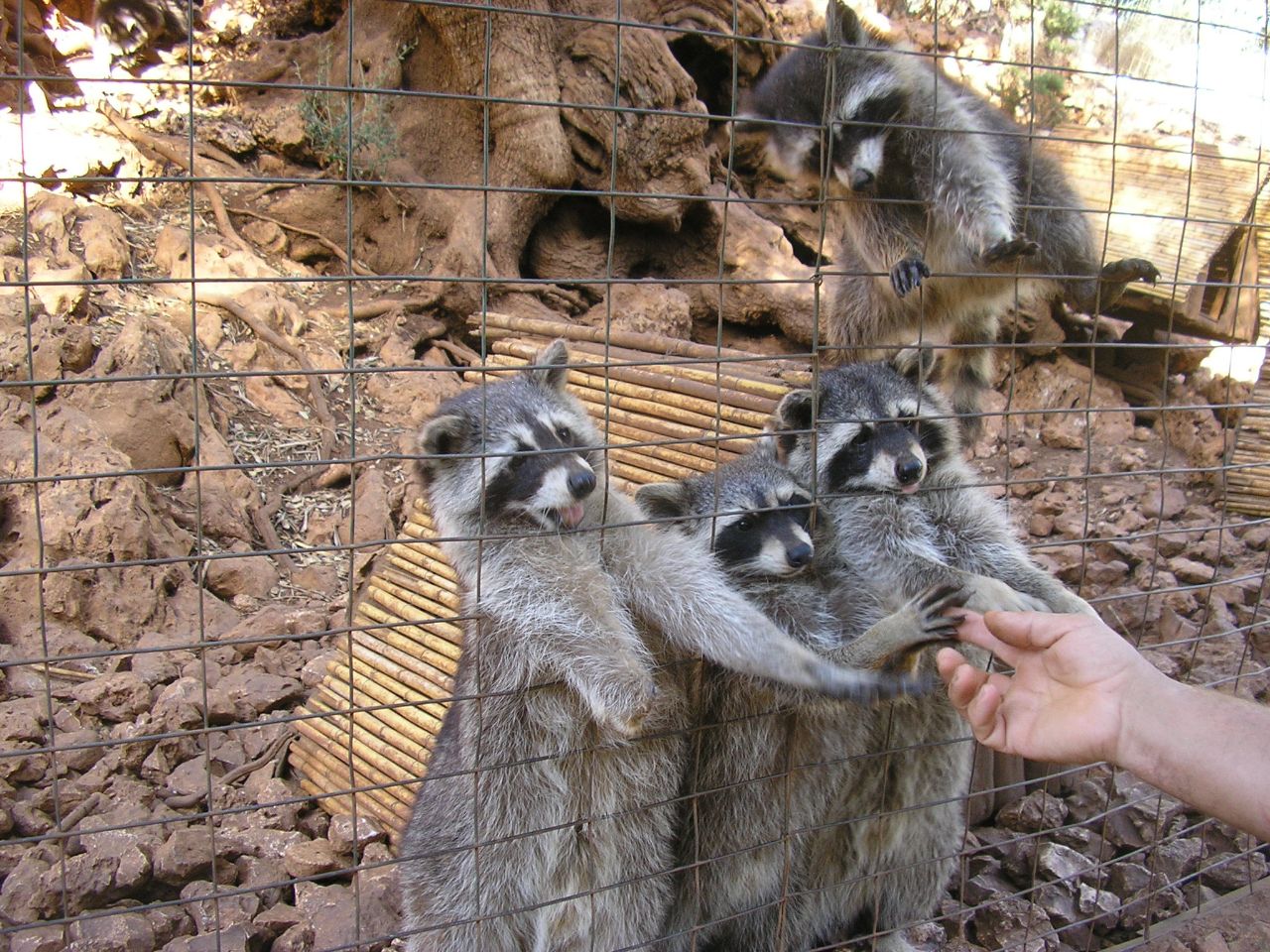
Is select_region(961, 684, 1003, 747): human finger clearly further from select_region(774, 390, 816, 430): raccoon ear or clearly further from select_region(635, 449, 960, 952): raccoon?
select_region(774, 390, 816, 430): raccoon ear

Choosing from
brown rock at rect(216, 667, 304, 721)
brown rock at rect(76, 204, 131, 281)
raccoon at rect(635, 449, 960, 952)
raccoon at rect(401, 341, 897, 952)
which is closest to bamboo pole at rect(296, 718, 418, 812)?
brown rock at rect(216, 667, 304, 721)

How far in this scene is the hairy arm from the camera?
5.45 feet

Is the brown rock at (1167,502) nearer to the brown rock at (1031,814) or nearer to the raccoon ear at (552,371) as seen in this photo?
the brown rock at (1031,814)

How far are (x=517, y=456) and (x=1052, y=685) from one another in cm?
135

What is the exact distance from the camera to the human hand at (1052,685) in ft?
6.06

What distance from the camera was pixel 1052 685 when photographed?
2.01 m

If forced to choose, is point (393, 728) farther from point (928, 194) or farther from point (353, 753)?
point (928, 194)

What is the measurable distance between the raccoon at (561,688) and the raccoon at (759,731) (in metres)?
0.14

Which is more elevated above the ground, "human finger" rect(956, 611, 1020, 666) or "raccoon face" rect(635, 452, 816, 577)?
"raccoon face" rect(635, 452, 816, 577)

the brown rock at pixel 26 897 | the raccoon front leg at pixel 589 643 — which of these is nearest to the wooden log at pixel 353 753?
the brown rock at pixel 26 897

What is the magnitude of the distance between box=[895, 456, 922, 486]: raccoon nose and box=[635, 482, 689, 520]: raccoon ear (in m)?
0.61

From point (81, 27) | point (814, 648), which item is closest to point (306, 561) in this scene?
point (814, 648)

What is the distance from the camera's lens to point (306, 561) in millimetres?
5363

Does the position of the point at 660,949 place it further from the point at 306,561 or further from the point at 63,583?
the point at 306,561
